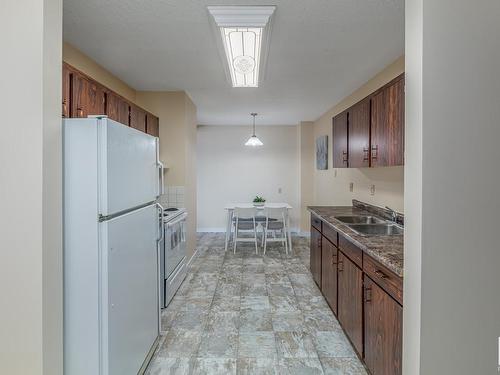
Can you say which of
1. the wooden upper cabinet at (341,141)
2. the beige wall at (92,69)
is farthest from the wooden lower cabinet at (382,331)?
the beige wall at (92,69)

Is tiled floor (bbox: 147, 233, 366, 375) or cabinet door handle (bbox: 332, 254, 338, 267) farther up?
cabinet door handle (bbox: 332, 254, 338, 267)

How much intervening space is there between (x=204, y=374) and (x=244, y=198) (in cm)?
477

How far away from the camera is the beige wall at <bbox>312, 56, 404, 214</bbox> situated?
279 cm

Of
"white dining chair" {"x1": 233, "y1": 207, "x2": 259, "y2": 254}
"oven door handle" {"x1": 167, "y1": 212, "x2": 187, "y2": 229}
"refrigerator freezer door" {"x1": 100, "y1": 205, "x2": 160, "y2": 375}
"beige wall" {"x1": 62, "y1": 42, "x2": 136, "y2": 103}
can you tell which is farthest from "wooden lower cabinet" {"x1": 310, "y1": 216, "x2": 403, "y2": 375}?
"beige wall" {"x1": 62, "y1": 42, "x2": 136, "y2": 103}

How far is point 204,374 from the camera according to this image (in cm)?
193

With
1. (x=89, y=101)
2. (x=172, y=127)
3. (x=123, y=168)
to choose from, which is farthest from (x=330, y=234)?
(x=172, y=127)

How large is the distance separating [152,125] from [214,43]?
172cm

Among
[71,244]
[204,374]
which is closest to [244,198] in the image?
[204,374]

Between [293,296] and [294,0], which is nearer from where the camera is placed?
[294,0]

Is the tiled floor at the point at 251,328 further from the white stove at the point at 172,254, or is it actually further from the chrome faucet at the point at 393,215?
the chrome faucet at the point at 393,215

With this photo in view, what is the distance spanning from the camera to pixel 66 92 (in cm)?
209

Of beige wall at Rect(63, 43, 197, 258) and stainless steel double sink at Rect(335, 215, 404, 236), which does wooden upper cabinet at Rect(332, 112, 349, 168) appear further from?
beige wall at Rect(63, 43, 197, 258)

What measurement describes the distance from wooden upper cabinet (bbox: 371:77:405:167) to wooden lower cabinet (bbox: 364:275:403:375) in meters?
0.88

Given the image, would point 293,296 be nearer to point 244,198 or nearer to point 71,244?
point 71,244
